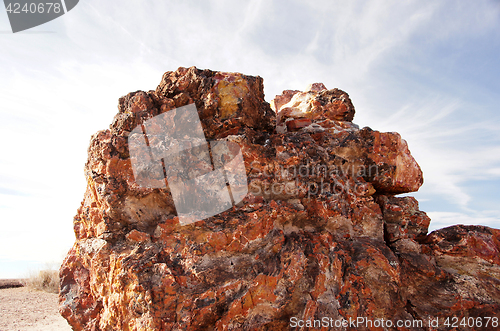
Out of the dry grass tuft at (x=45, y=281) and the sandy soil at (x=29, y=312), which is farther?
the dry grass tuft at (x=45, y=281)

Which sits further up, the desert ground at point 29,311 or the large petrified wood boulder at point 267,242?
the large petrified wood boulder at point 267,242

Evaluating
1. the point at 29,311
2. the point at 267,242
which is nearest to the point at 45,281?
the point at 29,311

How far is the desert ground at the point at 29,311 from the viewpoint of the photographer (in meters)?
4.83

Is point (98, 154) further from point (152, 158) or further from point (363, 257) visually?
point (363, 257)

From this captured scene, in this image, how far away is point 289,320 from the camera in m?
2.73

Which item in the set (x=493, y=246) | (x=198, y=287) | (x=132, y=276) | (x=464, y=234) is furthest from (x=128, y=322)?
(x=493, y=246)

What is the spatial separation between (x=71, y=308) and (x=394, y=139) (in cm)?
424

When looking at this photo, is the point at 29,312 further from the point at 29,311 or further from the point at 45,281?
the point at 45,281

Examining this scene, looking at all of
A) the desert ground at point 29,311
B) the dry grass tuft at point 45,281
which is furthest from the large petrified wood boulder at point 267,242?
the dry grass tuft at point 45,281

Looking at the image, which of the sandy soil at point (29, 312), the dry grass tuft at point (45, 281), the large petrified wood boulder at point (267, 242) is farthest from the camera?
the dry grass tuft at point (45, 281)

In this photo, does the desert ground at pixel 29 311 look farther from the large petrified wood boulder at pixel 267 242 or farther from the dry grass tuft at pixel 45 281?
the large petrified wood boulder at pixel 267 242

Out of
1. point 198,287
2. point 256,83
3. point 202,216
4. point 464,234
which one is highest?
point 256,83

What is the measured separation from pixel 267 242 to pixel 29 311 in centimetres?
562

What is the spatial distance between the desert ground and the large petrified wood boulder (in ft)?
7.62
